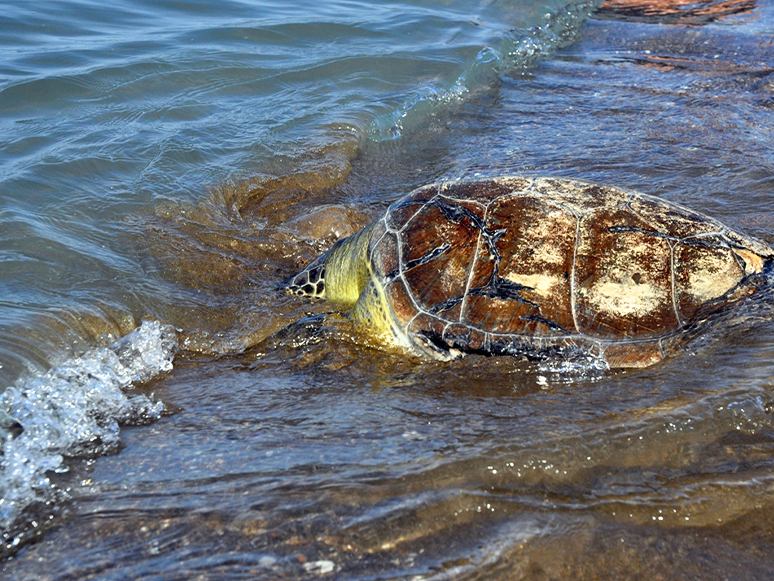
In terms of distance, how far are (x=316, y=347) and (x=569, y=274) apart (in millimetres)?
1446

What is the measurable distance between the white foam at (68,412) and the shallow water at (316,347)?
1 centimetres

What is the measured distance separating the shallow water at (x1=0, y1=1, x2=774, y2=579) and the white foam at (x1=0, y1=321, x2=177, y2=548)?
0.01 meters

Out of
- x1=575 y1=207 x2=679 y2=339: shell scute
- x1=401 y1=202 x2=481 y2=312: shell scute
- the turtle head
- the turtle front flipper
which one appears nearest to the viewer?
x1=575 y1=207 x2=679 y2=339: shell scute

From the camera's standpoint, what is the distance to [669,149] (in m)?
5.47

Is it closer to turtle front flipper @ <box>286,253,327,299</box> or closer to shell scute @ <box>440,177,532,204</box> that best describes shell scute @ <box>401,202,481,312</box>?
shell scute @ <box>440,177,532,204</box>

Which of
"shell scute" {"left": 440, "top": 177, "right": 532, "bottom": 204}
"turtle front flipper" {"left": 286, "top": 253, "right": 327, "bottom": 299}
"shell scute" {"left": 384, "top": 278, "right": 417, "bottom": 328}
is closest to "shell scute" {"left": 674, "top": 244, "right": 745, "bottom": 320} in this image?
"shell scute" {"left": 440, "top": 177, "right": 532, "bottom": 204}

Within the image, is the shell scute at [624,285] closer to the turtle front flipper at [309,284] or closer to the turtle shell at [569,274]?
the turtle shell at [569,274]

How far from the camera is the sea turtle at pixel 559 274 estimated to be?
3215mm

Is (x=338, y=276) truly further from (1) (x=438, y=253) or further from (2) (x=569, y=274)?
(2) (x=569, y=274)

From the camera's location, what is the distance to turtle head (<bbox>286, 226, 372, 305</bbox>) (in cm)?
405

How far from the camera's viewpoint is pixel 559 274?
3295 mm

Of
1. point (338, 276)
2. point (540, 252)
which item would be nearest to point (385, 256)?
point (338, 276)

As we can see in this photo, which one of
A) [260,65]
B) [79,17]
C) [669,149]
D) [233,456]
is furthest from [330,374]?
[79,17]

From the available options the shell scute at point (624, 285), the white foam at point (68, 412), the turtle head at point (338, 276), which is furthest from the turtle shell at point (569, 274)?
the white foam at point (68, 412)
